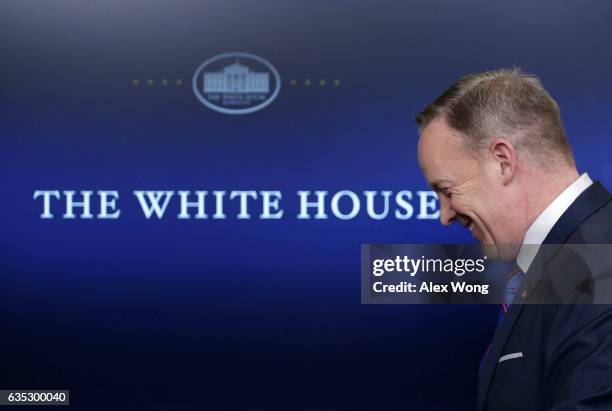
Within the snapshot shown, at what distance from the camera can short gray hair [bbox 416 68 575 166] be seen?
136cm

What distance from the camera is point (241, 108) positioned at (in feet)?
11.0

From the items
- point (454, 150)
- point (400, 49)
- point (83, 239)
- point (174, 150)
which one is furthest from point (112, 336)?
point (454, 150)

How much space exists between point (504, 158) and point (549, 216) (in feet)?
0.39

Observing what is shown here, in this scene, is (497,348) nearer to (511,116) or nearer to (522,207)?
(522,207)

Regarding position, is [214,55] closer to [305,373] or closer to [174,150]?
[174,150]

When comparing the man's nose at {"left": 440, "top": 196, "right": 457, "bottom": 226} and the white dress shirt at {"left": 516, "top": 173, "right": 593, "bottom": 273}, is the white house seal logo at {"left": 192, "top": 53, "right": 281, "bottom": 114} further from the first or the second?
the white dress shirt at {"left": 516, "top": 173, "right": 593, "bottom": 273}

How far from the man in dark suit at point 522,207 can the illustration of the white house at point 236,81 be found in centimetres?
192

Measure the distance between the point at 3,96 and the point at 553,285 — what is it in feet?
8.83

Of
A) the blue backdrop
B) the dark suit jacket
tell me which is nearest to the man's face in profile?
the dark suit jacket

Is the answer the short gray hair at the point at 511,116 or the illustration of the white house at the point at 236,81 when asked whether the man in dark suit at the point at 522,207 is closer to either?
the short gray hair at the point at 511,116

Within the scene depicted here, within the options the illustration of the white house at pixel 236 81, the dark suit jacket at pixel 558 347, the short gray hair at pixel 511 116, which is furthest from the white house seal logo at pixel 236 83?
the dark suit jacket at pixel 558 347

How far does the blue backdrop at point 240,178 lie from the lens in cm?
333

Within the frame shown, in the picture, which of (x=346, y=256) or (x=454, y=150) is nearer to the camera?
(x=454, y=150)

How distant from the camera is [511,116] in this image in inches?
53.6
